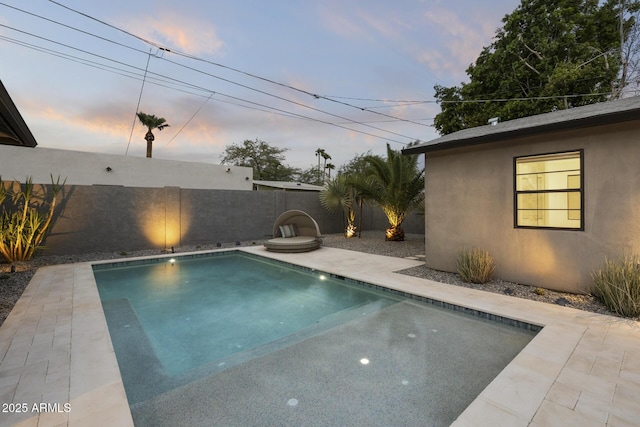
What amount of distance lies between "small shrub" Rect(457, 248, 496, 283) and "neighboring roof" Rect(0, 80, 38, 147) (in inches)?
301

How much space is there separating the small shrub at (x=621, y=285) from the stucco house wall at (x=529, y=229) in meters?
0.29

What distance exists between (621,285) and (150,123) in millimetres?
25961

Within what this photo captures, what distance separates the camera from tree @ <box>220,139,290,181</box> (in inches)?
1268

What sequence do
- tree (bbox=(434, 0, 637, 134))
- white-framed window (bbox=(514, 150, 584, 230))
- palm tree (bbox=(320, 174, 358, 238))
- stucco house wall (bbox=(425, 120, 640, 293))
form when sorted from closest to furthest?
1. stucco house wall (bbox=(425, 120, 640, 293))
2. white-framed window (bbox=(514, 150, 584, 230))
3. tree (bbox=(434, 0, 637, 134))
4. palm tree (bbox=(320, 174, 358, 238))

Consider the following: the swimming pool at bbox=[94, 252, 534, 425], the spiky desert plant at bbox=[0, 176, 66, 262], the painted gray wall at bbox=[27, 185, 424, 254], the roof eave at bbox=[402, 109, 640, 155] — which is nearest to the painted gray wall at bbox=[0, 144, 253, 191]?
the spiky desert plant at bbox=[0, 176, 66, 262]

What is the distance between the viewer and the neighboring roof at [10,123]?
11.4 feet

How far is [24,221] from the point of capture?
7.65 metres

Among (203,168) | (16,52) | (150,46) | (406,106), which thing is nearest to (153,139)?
(203,168)

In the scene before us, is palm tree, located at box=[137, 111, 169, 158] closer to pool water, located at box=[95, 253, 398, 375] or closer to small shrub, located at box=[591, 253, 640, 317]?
pool water, located at box=[95, 253, 398, 375]

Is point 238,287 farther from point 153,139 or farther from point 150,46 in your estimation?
point 153,139

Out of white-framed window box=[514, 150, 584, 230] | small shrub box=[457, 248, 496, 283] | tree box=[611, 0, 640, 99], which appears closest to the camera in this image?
white-framed window box=[514, 150, 584, 230]

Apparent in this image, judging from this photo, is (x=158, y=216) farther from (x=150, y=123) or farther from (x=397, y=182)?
(x=150, y=123)

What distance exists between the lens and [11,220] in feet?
26.0

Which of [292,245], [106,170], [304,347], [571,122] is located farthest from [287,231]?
[106,170]
